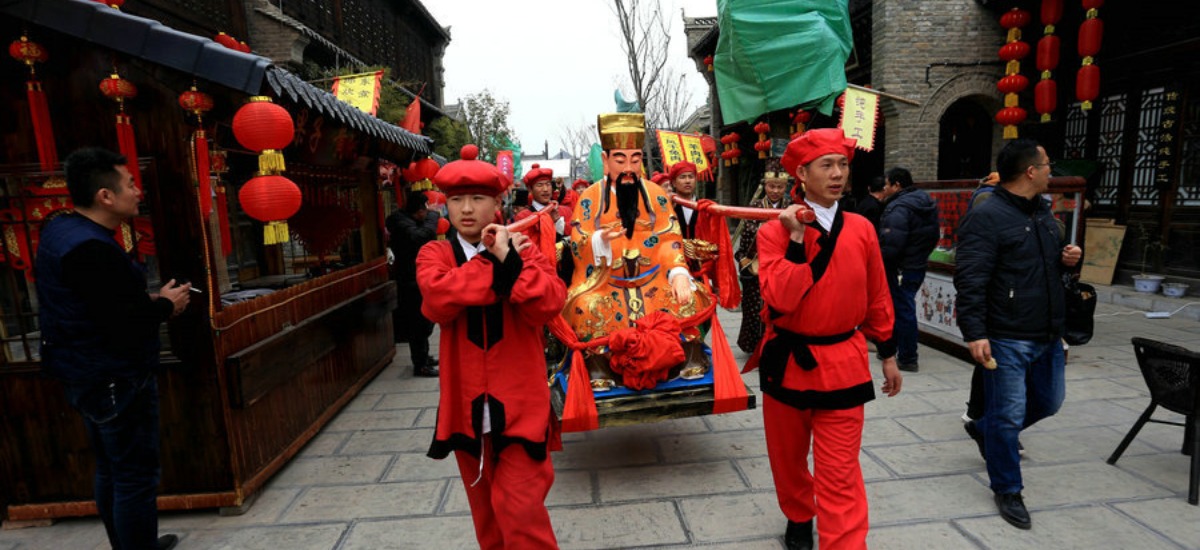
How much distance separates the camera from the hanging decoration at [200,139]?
314cm

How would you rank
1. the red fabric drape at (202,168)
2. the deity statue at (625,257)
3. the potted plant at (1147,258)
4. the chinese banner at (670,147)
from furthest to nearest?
the chinese banner at (670,147)
the potted plant at (1147,258)
the deity statue at (625,257)
the red fabric drape at (202,168)

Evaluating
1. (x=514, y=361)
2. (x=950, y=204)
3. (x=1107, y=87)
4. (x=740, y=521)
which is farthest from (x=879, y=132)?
(x=514, y=361)

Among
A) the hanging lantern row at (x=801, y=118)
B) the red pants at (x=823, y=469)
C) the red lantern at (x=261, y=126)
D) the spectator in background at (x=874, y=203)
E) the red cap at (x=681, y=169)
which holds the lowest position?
the red pants at (x=823, y=469)

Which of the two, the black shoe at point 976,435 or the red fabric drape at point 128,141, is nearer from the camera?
the red fabric drape at point 128,141

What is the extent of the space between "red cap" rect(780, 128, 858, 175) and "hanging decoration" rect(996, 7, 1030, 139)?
8.46 m

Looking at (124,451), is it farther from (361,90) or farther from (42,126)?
(361,90)

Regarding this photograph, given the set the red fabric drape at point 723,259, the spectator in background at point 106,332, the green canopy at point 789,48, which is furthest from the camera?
the green canopy at point 789,48

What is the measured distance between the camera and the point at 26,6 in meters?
3.01

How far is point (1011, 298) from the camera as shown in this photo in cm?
300

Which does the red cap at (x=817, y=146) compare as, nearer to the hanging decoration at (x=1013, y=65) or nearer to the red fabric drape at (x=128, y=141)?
the red fabric drape at (x=128, y=141)

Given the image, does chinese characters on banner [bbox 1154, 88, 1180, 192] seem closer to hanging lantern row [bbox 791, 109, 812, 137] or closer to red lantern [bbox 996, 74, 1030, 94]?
red lantern [bbox 996, 74, 1030, 94]

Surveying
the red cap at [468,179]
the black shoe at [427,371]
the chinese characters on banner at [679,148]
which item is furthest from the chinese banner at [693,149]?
the red cap at [468,179]

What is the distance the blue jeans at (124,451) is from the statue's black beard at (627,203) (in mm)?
2770

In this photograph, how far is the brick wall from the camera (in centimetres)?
973
